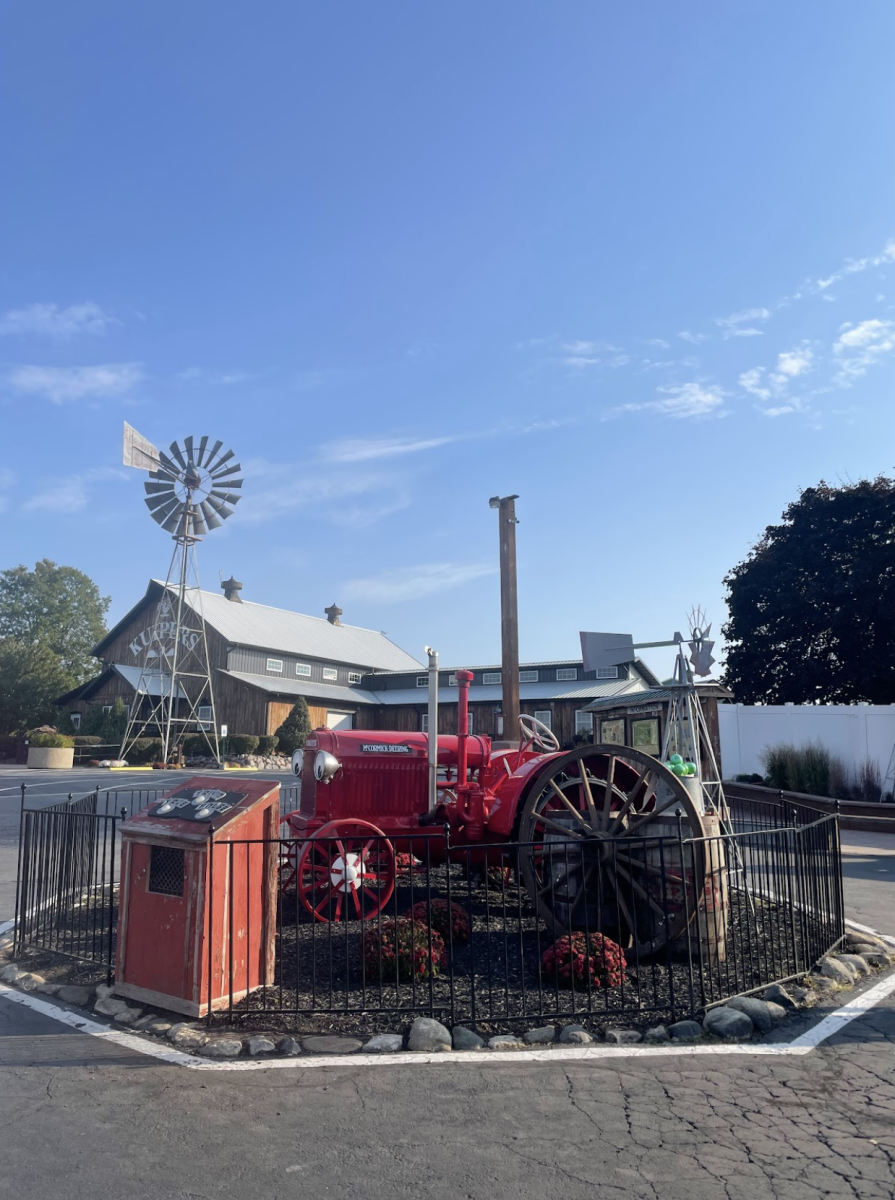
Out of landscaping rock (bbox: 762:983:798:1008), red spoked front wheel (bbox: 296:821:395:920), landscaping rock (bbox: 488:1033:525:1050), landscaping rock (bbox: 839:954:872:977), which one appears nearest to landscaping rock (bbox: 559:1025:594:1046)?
landscaping rock (bbox: 488:1033:525:1050)

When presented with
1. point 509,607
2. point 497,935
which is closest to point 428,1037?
point 497,935

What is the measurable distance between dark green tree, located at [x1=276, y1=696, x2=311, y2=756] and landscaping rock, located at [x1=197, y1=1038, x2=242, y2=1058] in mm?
35479

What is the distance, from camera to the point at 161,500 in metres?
38.3

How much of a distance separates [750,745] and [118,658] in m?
35.2

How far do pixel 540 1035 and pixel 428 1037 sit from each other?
66 centimetres

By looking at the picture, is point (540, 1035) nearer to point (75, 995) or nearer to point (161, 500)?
point (75, 995)

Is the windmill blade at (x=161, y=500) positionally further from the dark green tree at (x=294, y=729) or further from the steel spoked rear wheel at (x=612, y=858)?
the steel spoked rear wheel at (x=612, y=858)

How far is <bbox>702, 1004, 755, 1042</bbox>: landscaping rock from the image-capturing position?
5176 millimetres

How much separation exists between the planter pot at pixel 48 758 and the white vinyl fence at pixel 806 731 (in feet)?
81.2

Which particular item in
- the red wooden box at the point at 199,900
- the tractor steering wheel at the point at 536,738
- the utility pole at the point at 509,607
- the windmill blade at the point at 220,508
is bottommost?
the red wooden box at the point at 199,900

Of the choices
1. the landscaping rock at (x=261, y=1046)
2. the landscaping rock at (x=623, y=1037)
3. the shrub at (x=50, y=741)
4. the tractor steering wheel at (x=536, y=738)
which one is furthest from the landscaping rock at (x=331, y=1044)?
the shrub at (x=50, y=741)

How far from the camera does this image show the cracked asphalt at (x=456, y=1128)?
3.44m

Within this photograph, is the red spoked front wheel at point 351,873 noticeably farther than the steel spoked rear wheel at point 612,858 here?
Yes

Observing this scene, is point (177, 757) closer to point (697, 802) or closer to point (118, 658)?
point (118, 658)
